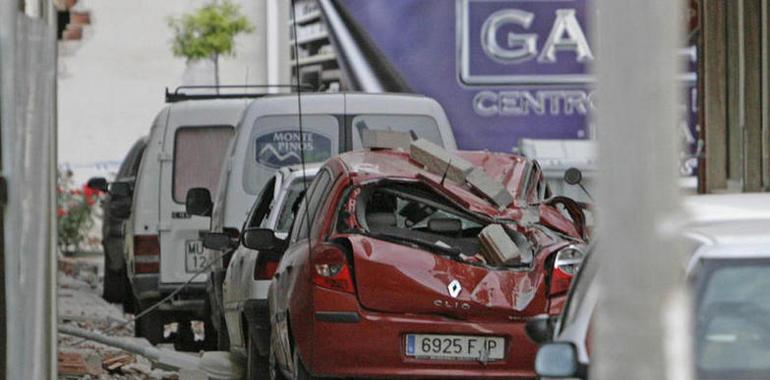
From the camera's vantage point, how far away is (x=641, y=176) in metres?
4.58

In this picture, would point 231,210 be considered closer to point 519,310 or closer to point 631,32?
point 519,310

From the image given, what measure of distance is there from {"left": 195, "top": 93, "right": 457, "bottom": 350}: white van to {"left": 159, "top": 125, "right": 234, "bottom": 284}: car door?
1.81 m

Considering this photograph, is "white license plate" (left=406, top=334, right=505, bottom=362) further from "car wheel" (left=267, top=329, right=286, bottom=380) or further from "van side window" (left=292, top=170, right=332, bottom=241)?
"car wheel" (left=267, top=329, right=286, bottom=380)

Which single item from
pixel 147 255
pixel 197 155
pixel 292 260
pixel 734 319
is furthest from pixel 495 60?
pixel 734 319

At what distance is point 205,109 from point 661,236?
12.6 metres

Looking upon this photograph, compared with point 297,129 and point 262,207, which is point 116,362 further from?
point 262,207

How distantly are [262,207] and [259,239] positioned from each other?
4.91 feet

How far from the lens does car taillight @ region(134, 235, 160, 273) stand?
17188 mm

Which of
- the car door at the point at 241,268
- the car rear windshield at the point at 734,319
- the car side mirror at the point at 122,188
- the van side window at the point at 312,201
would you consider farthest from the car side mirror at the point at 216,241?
the car rear windshield at the point at 734,319

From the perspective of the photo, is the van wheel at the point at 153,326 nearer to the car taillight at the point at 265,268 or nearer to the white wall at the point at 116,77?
the car taillight at the point at 265,268

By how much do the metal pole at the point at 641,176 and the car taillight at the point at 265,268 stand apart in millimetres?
Result: 8015

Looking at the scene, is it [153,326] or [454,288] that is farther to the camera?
[153,326]

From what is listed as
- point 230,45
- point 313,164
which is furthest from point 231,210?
point 230,45

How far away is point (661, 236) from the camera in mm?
4578
